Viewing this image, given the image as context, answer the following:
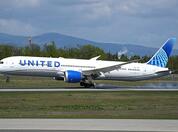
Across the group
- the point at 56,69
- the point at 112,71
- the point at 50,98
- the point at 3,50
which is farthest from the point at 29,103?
the point at 3,50

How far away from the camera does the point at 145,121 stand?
17.5 metres

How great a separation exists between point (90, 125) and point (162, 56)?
1621 inches

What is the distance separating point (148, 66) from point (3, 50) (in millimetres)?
74723

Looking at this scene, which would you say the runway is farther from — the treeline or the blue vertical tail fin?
the treeline

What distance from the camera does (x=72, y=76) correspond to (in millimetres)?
45688

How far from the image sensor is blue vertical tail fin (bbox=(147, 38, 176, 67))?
2173 inches

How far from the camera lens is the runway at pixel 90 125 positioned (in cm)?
1519

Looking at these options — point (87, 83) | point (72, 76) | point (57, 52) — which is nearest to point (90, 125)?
point (72, 76)

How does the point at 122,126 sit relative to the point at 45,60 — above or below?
below

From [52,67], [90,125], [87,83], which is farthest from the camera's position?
[87,83]

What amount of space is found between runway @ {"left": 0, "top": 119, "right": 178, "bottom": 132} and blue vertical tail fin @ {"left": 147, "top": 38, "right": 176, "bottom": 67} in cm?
3808

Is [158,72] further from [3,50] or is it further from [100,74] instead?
[3,50]

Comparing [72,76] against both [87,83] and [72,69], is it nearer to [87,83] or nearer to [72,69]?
[72,69]

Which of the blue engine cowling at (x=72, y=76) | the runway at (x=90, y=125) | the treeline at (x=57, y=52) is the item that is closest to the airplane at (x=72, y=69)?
the blue engine cowling at (x=72, y=76)
